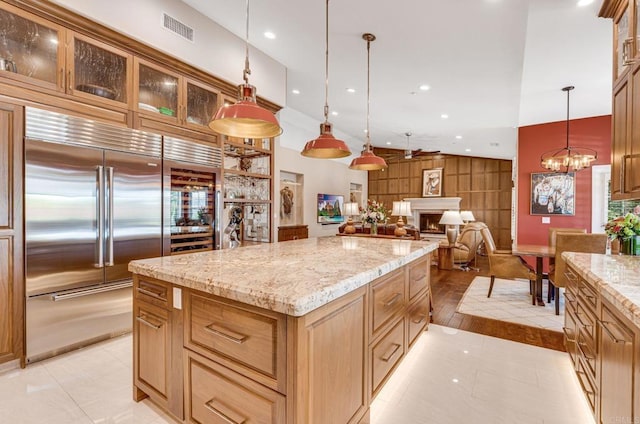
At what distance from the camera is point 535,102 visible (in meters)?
4.86

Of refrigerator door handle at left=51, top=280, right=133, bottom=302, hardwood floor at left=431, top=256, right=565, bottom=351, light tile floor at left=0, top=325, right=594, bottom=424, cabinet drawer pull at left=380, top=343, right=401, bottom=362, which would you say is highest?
refrigerator door handle at left=51, top=280, right=133, bottom=302

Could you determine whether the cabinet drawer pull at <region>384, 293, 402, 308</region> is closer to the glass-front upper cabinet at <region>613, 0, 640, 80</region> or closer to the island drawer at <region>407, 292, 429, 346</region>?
the island drawer at <region>407, 292, 429, 346</region>

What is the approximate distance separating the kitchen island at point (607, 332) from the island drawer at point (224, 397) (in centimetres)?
135

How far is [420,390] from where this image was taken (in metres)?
2.15

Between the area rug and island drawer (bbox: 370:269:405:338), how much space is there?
2128 millimetres

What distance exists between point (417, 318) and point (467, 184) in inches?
350

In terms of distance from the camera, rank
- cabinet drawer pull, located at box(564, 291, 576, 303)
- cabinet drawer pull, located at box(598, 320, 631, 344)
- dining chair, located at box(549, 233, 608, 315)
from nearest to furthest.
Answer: cabinet drawer pull, located at box(598, 320, 631, 344), cabinet drawer pull, located at box(564, 291, 576, 303), dining chair, located at box(549, 233, 608, 315)

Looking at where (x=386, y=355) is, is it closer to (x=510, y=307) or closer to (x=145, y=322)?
(x=145, y=322)

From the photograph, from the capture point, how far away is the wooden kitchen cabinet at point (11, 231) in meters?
2.25

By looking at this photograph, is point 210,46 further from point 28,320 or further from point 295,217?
point 295,217

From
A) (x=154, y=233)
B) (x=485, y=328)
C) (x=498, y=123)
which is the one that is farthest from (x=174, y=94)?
(x=498, y=123)

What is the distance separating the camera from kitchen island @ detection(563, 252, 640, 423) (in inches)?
47.2

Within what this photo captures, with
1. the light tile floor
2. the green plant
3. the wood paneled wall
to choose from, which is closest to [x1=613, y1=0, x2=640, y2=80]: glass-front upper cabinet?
the green plant

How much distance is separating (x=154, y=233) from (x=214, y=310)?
80.9 inches
